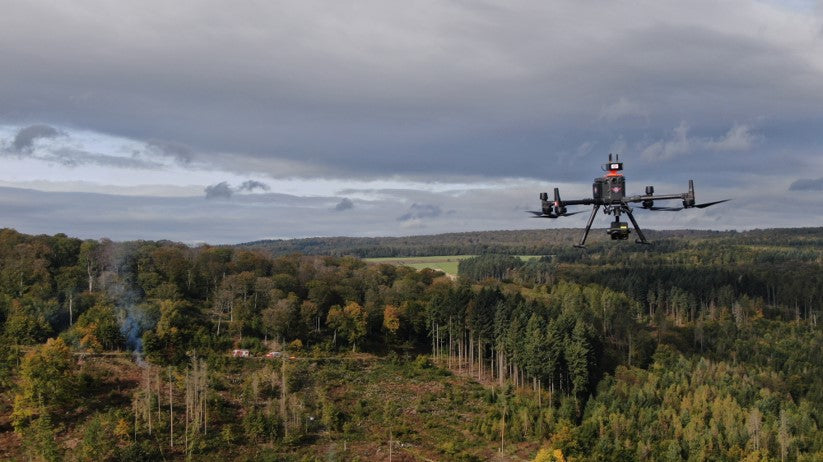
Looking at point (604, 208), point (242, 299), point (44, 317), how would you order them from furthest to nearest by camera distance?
point (242, 299) → point (44, 317) → point (604, 208)

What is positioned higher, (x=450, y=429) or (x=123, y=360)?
(x=123, y=360)

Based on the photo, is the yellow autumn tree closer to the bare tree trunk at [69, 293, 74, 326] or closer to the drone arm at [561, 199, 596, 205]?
the bare tree trunk at [69, 293, 74, 326]

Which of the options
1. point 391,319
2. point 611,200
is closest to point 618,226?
point 611,200

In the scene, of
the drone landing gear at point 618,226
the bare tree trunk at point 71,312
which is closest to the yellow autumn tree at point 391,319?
the bare tree trunk at point 71,312

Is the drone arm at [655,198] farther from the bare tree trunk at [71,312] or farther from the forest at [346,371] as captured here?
the bare tree trunk at [71,312]

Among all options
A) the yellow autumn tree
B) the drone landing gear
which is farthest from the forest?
the drone landing gear

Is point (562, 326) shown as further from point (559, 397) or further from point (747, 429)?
point (747, 429)

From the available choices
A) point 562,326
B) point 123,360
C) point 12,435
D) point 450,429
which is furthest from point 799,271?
point 12,435

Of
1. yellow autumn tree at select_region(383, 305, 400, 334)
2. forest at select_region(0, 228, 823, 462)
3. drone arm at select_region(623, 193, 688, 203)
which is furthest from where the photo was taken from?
yellow autumn tree at select_region(383, 305, 400, 334)
